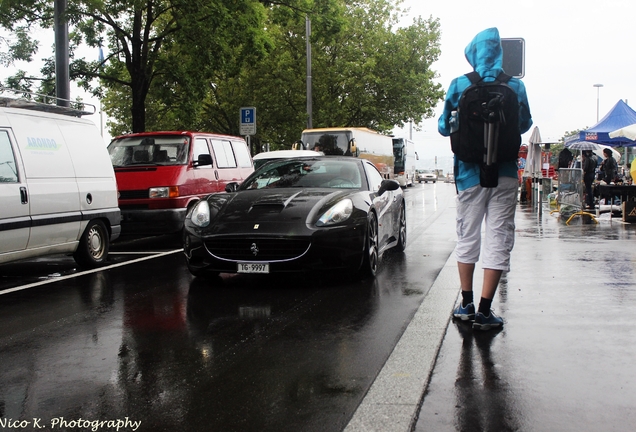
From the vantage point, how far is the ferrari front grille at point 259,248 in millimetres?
7164

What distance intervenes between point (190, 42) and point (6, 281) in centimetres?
1182

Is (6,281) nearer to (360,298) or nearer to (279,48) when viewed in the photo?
(360,298)

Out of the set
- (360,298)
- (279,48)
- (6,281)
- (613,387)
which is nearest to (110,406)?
(613,387)

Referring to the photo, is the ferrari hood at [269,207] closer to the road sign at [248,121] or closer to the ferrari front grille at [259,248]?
the ferrari front grille at [259,248]

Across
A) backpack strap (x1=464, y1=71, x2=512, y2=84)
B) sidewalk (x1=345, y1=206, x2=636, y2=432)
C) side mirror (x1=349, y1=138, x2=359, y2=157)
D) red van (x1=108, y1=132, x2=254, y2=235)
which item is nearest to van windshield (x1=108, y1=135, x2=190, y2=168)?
red van (x1=108, y1=132, x2=254, y2=235)

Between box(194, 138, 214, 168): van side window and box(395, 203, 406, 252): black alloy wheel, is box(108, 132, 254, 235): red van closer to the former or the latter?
box(194, 138, 214, 168): van side window

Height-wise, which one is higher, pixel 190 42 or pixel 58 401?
pixel 190 42

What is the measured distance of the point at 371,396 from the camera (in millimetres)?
3873

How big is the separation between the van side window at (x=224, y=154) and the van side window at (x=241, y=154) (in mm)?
198

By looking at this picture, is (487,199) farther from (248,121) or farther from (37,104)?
(248,121)

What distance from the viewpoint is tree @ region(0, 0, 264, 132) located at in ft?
57.6

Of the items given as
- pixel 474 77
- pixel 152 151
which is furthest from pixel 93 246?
pixel 474 77

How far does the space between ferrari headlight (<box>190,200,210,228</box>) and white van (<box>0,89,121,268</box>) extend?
180 centimetres

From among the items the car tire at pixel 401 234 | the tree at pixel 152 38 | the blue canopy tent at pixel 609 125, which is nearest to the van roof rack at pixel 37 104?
the car tire at pixel 401 234
